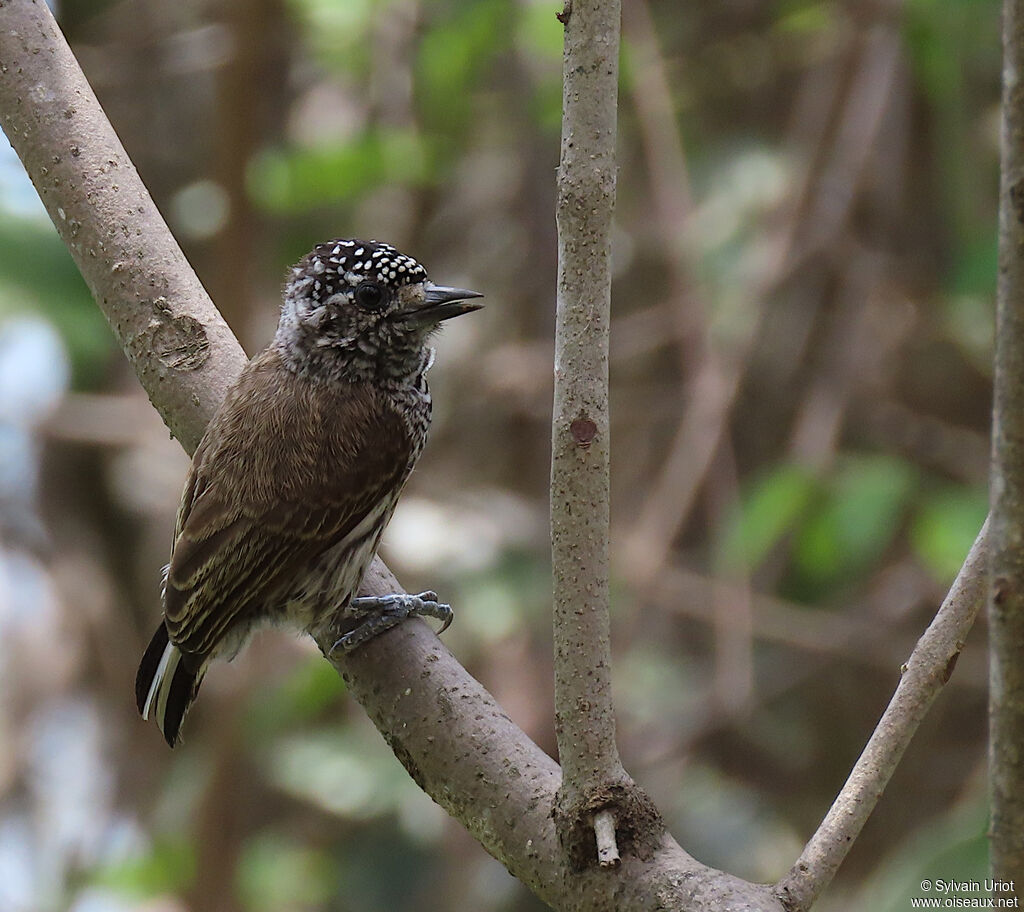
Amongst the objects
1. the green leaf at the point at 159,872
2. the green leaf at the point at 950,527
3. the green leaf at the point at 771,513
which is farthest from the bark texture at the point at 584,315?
the green leaf at the point at 159,872

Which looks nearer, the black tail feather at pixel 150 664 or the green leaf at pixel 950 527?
the black tail feather at pixel 150 664

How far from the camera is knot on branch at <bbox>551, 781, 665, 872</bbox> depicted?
1.71 meters

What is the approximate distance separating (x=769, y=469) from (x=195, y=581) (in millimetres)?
2732

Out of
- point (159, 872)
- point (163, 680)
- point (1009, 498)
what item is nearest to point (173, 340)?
point (163, 680)

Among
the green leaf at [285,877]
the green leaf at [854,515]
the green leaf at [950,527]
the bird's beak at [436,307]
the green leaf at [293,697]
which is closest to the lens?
the bird's beak at [436,307]

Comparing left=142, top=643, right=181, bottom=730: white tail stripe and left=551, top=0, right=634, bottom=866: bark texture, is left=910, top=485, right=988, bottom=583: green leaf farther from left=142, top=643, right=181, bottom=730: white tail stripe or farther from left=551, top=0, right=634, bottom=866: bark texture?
left=142, top=643, right=181, bottom=730: white tail stripe

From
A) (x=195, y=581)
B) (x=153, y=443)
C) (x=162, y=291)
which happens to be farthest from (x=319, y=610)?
(x=153, y=443)

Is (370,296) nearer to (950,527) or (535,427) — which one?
(950,527)

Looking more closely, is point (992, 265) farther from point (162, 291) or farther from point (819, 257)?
point (162, 291)

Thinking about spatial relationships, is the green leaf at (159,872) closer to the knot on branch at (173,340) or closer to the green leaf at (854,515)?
the green leaf at (854,515)

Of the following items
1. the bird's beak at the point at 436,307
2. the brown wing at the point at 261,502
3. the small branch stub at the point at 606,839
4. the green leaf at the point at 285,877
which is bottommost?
the green leaf at the point at 285,877

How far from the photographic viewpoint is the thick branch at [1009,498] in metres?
1.09

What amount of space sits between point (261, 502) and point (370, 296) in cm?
55

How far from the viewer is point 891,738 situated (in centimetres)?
166
